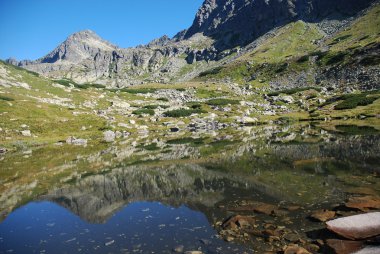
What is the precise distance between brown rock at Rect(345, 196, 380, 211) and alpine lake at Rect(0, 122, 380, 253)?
39cm

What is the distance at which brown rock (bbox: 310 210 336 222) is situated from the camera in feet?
48.3

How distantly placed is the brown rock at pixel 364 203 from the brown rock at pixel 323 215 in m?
1.22

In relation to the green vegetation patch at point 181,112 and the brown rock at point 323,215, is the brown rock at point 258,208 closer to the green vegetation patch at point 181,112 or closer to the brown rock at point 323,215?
the brown rock at point 323,215

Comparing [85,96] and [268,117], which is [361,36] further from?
[85,96]

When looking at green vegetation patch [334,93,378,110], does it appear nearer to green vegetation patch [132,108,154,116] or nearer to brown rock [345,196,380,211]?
green vegetation patch [132,108,154,116]

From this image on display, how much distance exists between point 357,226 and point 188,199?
33.5 feet

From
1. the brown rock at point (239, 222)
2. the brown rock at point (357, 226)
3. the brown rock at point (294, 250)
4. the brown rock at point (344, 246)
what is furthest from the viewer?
the brown rock at point (239, 222)

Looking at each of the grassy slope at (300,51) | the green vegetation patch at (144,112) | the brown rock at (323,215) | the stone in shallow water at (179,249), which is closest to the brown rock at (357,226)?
the brown rock at (323,215)

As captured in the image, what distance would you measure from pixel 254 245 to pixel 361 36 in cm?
14333

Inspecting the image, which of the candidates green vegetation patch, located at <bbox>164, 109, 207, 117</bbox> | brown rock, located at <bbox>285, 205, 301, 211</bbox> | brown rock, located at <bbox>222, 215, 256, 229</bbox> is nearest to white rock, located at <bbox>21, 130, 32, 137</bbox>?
green vegetation patch, located at <bbox>164, 109, 207, 117</bbox>

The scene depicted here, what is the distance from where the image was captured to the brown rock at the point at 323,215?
14.7 m

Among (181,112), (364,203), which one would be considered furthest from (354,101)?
(364,203)

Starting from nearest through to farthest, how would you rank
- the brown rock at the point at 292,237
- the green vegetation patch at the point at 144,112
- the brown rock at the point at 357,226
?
the brown rock at the point at 357,226
the brown rock at the point at 292,237
the green vegetation patch at the point at 144,112

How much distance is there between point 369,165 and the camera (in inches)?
972
